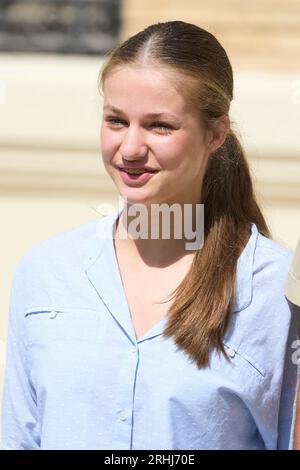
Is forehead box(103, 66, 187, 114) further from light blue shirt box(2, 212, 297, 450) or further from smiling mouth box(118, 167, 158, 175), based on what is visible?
light blue shirt box(2, 212, 297, 450)

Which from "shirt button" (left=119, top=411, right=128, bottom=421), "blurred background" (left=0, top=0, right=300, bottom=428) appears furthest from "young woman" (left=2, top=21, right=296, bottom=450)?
"blurred background" (left=0, top=0, right=300, bottom=428)

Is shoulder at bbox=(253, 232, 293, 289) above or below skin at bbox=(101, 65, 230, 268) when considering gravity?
below

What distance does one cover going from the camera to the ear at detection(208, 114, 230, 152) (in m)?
1.92

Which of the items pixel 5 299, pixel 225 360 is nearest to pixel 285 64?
pixel 5 299

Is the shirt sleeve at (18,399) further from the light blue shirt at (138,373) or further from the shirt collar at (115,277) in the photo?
the shirt collar at (115,277)

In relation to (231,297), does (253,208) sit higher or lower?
higher

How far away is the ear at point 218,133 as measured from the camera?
75.4 inches

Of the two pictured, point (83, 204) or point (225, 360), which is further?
point (83, 204)

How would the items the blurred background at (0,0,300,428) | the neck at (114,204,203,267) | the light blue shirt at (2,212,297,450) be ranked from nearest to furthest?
the light blue shirt at (2,212,297,450) < the neck at (114,204,203,267) < the blurred background at (0,0,300,428)

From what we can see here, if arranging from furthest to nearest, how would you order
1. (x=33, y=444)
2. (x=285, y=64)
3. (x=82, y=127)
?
(x=285, y=64)
(x=82, y=127)
(x=33, y=444)

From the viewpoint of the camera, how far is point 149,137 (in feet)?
5.96

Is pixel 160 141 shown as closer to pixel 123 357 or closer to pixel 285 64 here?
pixel 123 357

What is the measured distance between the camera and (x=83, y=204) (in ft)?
13.2
